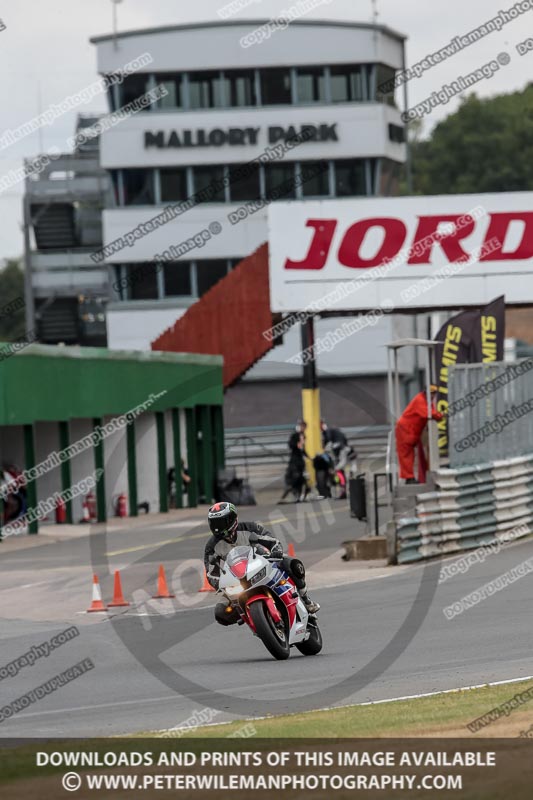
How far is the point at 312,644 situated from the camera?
14367mm

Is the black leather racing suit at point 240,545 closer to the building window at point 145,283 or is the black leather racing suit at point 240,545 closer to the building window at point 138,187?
the building window at point 145,283

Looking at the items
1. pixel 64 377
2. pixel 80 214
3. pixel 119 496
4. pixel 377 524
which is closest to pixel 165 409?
pixel 119 496

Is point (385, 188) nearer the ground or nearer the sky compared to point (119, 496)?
nearer the sky

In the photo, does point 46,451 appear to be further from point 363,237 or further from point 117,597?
point 117,597

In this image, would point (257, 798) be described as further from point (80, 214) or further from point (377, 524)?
point (80, 214)

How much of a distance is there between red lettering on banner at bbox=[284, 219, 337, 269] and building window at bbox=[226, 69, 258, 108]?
30891mm

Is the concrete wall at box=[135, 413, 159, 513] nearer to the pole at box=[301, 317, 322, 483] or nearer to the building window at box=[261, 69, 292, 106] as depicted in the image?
the pole at box=[301, 317, 322, 483]

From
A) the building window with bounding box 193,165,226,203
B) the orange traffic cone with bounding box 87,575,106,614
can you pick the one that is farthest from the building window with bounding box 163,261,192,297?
the orange traffic cone with bounding box 87,575,106,614

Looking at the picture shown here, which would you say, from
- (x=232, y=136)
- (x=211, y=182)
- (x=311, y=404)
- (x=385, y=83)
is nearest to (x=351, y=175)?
(x=385, y=83)

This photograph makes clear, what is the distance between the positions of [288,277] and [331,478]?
15.7ft

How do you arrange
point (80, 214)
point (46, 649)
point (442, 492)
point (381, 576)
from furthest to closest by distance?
point (80, 214) → point (442, 492) → point (381, 576) → point (46, 649)

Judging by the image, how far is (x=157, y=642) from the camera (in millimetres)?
16266

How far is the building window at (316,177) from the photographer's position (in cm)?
6744

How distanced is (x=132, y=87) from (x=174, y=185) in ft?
14.2
